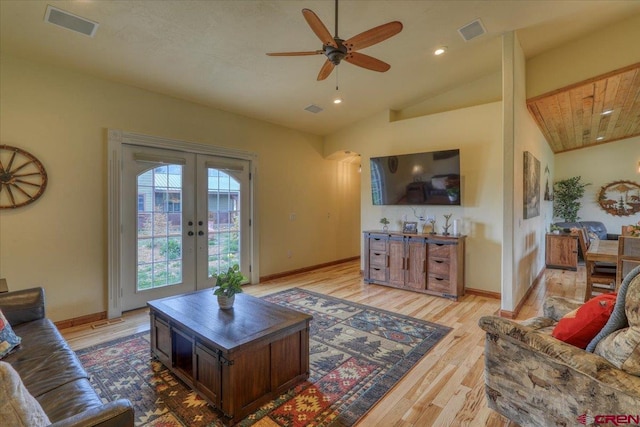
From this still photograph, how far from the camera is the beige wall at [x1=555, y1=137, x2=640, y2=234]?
288 inches

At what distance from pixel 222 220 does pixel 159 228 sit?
940mm

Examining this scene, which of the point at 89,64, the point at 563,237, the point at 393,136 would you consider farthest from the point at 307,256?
the point at 563,237

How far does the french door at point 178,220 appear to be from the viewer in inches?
153

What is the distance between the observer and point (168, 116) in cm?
419

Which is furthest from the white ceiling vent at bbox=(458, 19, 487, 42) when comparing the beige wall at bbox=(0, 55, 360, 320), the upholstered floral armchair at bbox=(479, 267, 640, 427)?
the beige wall at bbox=(0, 55, 360, 320)

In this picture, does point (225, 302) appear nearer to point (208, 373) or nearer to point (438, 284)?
point (208, 373)

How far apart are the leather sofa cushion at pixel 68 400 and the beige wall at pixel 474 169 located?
463 centimetres

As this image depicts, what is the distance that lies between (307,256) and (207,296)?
3.49 metres

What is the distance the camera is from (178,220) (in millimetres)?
4293

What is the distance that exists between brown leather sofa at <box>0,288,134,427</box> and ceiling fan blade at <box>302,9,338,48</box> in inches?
89.0

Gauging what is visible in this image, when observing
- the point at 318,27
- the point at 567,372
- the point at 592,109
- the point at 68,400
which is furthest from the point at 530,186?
the point at 68,400

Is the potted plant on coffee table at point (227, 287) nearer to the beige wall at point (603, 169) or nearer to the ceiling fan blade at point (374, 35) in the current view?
the ceiling fan blade at point (374, 35)

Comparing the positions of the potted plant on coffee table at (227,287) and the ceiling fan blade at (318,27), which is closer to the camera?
the ceiling fan blade at (318,27)

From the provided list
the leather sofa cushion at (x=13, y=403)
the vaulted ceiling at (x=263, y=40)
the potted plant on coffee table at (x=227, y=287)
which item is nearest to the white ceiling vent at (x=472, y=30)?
the vaulted ceiling at (x=263, y=40)
